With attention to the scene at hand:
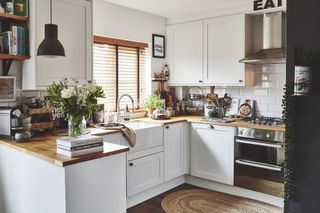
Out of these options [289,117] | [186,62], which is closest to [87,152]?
[289,117]

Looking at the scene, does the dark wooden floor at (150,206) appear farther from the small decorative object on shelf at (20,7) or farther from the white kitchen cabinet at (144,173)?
the small decorative object on shelf at (20,7)

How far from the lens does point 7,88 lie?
2.81m

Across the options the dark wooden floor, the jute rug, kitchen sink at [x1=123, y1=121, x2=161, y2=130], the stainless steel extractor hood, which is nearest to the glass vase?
kitchen sink at [x1=123, y1=121, x2=161, y2=130]

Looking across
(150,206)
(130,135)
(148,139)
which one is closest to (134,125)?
(148,139)

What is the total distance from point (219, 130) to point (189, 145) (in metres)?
0.54

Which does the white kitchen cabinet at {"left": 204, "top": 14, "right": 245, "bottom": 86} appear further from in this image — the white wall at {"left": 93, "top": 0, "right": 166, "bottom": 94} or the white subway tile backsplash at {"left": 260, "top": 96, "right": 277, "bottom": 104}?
the white wall at {"left": 93, "top": 0, "right": 166, "bottom": 94}

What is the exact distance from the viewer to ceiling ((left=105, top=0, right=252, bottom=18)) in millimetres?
3754

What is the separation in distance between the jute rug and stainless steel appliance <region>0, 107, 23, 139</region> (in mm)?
1768

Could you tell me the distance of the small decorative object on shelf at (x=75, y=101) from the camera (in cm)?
209

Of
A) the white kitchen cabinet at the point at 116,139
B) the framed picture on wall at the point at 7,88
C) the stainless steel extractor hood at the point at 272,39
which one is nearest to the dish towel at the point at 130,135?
the white kitchen cabinet at the point at 116,139

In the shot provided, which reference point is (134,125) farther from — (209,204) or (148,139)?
(209,204)

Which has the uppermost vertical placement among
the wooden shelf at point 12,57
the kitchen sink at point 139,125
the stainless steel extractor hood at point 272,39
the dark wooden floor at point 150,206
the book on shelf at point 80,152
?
the stainless steel extractor hood at point 272,39

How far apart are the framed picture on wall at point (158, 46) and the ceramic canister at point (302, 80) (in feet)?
9.16

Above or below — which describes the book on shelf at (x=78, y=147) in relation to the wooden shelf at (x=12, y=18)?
below
